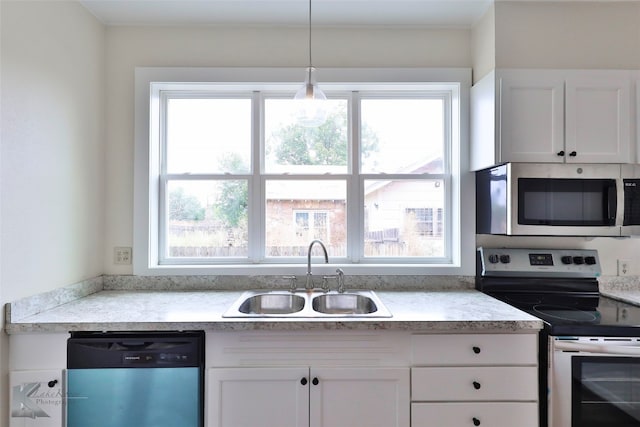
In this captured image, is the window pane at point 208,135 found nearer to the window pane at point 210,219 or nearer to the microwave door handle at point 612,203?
the window pane at point 210,219

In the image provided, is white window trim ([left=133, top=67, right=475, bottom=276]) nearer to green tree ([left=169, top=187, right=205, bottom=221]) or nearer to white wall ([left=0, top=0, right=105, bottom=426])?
green tree ([left=169, top=187, right=205, bottom=221])

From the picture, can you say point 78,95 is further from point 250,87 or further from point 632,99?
point 632,99

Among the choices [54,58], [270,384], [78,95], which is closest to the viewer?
[270,384]

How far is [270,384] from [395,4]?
2.17 m

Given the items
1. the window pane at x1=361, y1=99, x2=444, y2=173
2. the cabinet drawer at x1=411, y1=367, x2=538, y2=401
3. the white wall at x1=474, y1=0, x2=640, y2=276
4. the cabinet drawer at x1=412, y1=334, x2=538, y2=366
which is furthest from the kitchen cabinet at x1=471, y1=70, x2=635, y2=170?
the cabinet drawer at x1=411, y1=367, x2=538, y2=401

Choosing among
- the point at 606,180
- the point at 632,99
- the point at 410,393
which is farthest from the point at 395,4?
the point at 410,393

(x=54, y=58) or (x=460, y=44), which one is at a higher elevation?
(x=460, y=44)

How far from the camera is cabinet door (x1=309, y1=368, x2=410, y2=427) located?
144 centimetres

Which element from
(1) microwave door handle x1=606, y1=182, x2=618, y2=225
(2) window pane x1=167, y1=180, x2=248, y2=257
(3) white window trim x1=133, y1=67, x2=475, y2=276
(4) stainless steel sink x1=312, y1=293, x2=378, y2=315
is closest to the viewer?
(1) microwave door handle x1=606, y1=182, x2=618, y2=225

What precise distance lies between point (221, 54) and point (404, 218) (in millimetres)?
1643

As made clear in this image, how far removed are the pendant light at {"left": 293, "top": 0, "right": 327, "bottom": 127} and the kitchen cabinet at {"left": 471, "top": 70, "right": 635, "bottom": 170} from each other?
99 centimetres

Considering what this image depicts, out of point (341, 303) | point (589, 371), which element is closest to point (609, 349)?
point (589, 371)

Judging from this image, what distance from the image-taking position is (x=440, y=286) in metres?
2.04

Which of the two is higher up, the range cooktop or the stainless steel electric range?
the range cooktop
